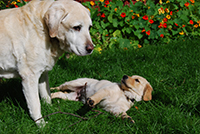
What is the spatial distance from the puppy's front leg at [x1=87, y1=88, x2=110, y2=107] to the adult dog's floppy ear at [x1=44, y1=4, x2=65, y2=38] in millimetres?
819

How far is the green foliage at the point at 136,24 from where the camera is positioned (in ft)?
16.2

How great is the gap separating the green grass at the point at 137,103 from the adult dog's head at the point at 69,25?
0.84 m

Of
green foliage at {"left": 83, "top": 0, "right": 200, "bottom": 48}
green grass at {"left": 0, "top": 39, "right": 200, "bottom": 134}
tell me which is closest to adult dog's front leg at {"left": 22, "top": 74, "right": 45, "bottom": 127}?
green grass at {"left": 0, "top": 39, "right": 200, "bottom": 134}

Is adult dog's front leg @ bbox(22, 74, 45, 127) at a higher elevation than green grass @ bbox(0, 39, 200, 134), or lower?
higher

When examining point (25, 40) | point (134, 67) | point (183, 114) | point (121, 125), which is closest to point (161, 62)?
point (134, 67)

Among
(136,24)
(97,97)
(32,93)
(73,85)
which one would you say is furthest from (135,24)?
(32,93)

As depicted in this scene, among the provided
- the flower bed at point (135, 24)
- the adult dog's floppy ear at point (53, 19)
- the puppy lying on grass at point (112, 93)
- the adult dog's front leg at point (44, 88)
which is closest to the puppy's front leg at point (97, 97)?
the puppy lying on grass at point (112, 93)

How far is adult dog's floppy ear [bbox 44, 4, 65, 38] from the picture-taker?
6.55 ft

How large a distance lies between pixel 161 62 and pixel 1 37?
2683mm

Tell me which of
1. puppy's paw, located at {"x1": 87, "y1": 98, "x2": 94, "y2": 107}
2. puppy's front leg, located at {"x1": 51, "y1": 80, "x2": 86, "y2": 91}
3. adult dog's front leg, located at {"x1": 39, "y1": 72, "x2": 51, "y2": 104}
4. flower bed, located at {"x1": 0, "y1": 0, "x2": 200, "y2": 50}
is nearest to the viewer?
puppy's paw, located at {"x1": 87, "y1": 98, "x2": 94, "y2": 107}

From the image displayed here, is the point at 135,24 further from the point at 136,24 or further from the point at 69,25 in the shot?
the point at 69,25

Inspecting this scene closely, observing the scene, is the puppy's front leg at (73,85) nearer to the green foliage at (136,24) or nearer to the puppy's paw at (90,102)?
the puppy's paw at (90,102)

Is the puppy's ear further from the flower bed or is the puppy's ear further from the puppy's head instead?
the flower bed

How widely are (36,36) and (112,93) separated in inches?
45.0
